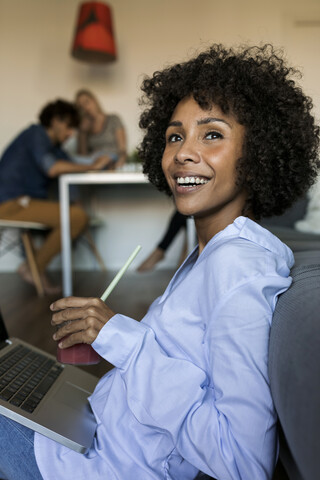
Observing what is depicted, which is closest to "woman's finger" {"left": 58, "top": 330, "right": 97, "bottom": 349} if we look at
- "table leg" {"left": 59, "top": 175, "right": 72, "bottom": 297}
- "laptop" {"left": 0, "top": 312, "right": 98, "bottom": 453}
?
"laptop" {"left": 0, "top": 312, "right": 98, "bottom": 453}

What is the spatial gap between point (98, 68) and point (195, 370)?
14.4 ft

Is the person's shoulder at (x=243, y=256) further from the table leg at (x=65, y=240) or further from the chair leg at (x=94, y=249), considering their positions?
the chair leg at (x=94, y=249)

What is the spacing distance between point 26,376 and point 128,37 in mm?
4222

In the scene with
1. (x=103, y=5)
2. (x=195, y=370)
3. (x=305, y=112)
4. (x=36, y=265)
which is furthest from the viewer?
(x=103, y=5)

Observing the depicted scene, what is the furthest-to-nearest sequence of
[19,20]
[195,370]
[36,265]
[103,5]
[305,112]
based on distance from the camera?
[19,20]
[103,5]
[36,265]
[305,112]
[195,370]

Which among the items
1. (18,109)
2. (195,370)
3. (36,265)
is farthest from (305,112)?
(18,109)

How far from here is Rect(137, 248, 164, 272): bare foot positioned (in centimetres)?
332

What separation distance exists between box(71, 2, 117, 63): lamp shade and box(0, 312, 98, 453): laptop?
3.38m

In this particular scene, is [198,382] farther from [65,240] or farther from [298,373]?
[65,240]

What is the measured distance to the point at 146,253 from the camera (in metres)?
4.72

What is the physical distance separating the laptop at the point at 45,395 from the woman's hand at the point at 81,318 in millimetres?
117

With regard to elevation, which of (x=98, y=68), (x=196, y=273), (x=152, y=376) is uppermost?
(x=98, y=68)

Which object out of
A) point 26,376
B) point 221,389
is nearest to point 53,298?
point 26,376

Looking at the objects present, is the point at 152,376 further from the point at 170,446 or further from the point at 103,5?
the point at 103,5
